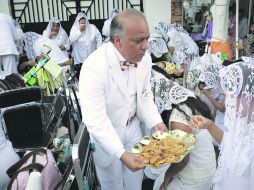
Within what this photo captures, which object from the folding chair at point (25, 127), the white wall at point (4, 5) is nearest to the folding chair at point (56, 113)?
the folding chair at point (25, 127)

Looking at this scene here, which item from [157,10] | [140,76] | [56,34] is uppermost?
[157,10]

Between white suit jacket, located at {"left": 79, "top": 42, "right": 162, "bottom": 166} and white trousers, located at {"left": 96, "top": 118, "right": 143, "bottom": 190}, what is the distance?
0.08 metres

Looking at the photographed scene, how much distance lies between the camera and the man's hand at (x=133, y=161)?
1.71 meters

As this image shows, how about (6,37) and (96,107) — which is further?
(6,37)

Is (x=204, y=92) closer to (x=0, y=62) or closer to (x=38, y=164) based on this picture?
(x=38, y=164)

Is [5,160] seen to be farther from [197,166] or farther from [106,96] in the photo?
[197,166]

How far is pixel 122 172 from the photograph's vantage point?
2270 mm

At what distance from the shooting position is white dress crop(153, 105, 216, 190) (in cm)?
201

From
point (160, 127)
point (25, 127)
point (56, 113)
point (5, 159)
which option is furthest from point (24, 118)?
point (160, 127)

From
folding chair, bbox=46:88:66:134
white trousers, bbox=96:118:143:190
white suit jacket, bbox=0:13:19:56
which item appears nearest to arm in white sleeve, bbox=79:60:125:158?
white trousers, bbox=96:118:143:190

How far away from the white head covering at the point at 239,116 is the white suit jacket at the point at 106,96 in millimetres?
620

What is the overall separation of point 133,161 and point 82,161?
0.30m

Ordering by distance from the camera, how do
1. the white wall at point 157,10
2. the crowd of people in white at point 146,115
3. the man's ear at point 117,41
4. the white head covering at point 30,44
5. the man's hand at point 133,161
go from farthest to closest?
1. the white wall at point 157,10
2. the white head covering at point 30,44
3. the man's ear at point 117,41
4. the man's hand at point 133,161
5. the crowd of people in white at point 146,115

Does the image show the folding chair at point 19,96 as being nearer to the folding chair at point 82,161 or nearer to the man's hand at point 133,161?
the folding chair at point 82,161
